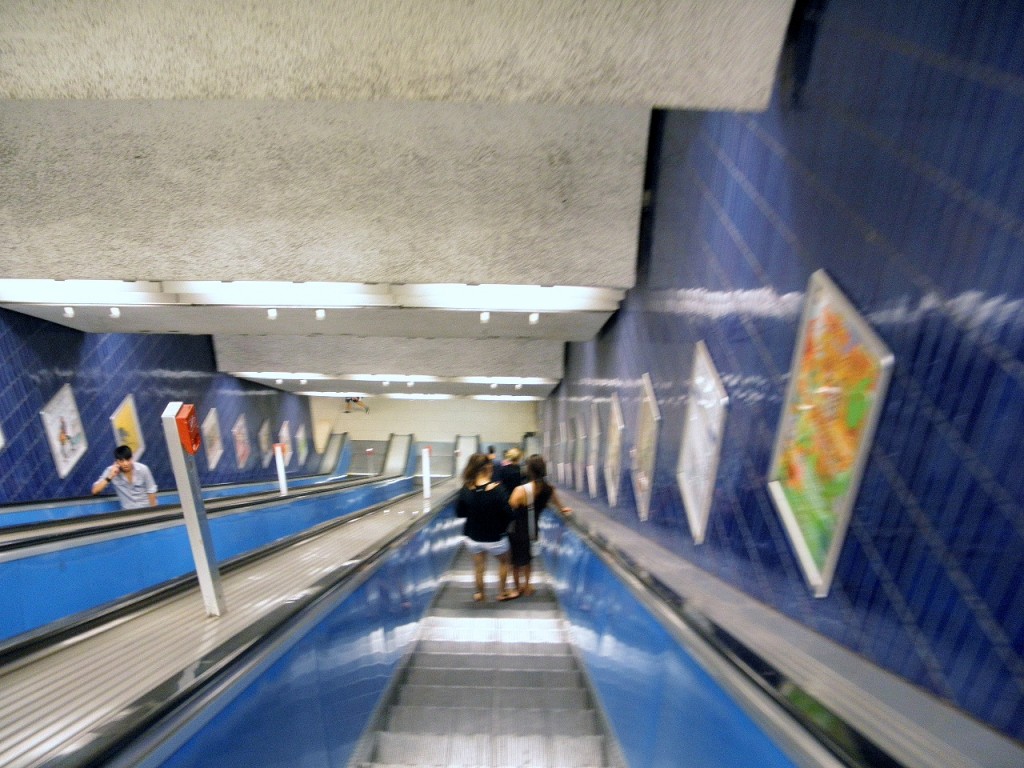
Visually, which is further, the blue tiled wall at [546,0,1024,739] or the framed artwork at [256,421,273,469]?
the framed artwork at [256,421,273,469]

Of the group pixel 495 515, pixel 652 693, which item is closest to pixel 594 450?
pixel 495 515

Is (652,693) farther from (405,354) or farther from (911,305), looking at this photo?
(405,354)

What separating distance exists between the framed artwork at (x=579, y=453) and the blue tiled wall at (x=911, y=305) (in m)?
6.63

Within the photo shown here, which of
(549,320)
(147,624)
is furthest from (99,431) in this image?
(147,624)

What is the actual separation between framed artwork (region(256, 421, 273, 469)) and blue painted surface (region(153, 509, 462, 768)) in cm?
1274

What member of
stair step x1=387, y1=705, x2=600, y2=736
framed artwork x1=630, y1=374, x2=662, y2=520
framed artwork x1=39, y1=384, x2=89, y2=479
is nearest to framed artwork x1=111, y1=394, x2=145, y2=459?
framed artwork x1=39, y1=384, x2=89, y2=479

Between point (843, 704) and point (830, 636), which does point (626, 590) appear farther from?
point (843, 704)

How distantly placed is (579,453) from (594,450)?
1855 mm

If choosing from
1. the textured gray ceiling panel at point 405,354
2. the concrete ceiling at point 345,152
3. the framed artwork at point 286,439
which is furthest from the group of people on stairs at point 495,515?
the framed artwork at point 286,439

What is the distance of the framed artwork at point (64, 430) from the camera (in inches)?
304

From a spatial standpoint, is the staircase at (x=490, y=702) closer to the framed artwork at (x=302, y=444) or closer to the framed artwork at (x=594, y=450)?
the framed artwork at (x=594, y=450)

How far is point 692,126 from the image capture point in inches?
159

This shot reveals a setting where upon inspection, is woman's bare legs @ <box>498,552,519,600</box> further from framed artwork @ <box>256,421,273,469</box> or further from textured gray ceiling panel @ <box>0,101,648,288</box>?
framed artwork @ <box>256,421,273,469</box>

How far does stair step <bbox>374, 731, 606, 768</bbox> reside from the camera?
2609 millimetres
